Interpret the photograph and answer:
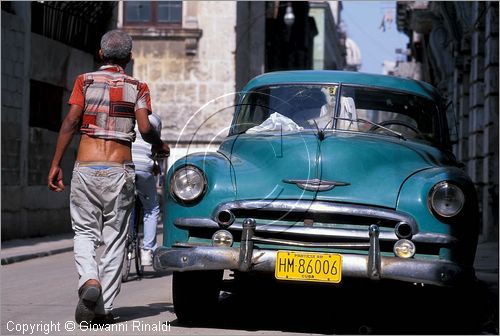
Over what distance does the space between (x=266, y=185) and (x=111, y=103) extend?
125 centimetres

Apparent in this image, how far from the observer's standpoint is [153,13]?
33.8 meters

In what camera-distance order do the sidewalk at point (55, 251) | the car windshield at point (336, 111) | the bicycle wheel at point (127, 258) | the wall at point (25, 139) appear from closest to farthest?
the car windshield at point (336, 111) < the bicycle wheel at point (127, 258) < the sidewalk at point (55, 251) < the wall at point (25, 139)

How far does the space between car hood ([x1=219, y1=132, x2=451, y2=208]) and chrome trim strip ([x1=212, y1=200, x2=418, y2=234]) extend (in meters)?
0.06

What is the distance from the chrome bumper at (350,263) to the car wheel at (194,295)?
35 centimetres

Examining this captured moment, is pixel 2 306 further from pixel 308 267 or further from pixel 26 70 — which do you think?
pixel 26 70

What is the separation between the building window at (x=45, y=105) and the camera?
18.9 m

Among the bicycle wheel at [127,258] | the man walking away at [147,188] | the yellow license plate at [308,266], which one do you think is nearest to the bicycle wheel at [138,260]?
the bicycle wheel at [127,258]

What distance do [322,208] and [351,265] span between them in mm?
440

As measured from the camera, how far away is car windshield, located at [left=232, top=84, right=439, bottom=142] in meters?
8.29

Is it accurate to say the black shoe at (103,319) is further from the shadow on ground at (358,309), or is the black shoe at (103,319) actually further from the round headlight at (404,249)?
the round headlight at (404,249)

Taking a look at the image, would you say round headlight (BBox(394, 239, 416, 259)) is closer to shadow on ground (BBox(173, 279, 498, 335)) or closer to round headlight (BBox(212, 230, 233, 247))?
shadow on ground (BBox(173, 279, 498, 335))

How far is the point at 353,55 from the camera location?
161250 millimetres

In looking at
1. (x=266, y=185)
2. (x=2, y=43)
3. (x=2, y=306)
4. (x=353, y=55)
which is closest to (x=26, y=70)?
(x=2, y=43)

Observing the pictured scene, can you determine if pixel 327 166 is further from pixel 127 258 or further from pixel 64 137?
pixel 127 258
